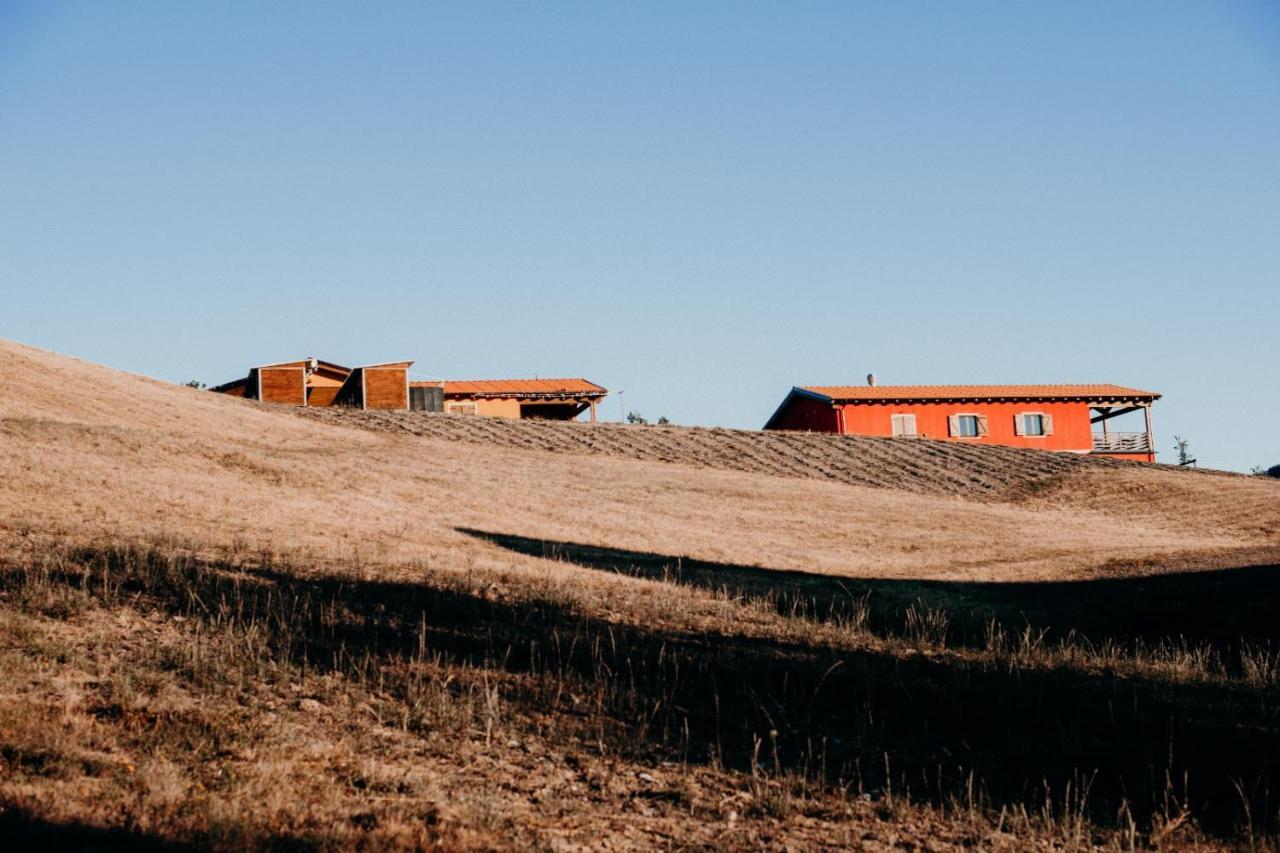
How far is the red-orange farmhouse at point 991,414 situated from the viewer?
59656mm

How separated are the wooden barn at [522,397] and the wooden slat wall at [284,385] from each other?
893 cm

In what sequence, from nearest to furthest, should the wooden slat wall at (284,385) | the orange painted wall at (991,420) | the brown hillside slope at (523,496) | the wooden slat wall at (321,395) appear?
the brown hillside slope at (523,496) → the wooden slat wall at (284,385) → the wooden slat wall at (321,395) → the orange painted wall at (991,420)

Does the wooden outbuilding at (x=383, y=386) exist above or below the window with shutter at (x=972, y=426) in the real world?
above

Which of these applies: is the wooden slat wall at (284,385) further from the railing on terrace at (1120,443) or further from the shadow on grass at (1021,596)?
the railing on terrace at (1120,443)

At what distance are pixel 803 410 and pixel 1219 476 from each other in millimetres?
25683

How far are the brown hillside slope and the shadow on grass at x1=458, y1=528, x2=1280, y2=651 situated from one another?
1630mm

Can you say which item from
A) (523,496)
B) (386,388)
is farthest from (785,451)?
(386,388)

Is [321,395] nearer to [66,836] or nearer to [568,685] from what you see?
[568,685]

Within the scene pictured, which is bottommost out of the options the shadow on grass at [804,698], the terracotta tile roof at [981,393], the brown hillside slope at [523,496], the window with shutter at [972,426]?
the shadow on grass at [804,698]

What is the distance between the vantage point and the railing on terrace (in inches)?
2391

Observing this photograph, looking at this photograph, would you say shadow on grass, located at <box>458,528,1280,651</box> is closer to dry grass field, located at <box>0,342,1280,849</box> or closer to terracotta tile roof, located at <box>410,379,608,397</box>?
dry grass field, located at <box>0,342,1280,849</box>

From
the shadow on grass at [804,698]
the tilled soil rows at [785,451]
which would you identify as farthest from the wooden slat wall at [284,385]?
the shadow on grass at [804,698]

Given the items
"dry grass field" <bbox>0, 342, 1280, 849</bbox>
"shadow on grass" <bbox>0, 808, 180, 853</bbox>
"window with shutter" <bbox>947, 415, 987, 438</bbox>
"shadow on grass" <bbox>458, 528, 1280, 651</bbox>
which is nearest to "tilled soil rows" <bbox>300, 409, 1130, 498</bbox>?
"window with shutter" <bbox>947, 415, 987, 438</bbox>

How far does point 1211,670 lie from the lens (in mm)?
11391
